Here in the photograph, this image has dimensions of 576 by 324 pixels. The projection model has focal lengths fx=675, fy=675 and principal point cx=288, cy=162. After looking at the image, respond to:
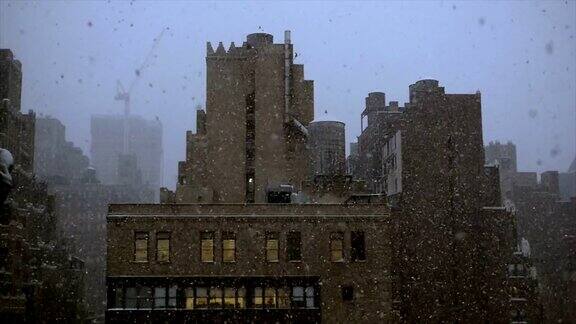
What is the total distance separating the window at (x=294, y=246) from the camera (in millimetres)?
45625

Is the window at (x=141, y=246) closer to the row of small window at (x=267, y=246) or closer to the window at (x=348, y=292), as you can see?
the row of small window at (x=267, y=246)

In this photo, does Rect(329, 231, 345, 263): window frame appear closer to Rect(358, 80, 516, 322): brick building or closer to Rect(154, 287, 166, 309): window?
Rect(358, 80, 516, 322): brick building

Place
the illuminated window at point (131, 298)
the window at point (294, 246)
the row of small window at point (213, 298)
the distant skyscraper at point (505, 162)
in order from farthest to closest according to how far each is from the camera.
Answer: the distant skyscraper at point (505, 162), the window at point (294, 246), the row of small window at point (213, 298), the illuminated window at point (131, 298)

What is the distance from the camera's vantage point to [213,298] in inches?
1745

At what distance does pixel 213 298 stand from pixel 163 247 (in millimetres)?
4751

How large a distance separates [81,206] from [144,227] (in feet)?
276

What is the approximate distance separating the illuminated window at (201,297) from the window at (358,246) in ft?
33.3

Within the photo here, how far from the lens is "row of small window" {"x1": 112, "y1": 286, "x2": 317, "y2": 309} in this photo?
143 ft

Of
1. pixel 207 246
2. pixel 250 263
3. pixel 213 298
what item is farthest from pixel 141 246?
pixel 250 263

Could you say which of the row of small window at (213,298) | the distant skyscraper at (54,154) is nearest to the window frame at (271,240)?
the row of small window at (213,298)

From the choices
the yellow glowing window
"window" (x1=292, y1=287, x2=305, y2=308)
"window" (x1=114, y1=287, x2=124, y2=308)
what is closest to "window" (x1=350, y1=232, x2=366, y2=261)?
"window" (x1=292, y1=287, x2=305, y2=308)

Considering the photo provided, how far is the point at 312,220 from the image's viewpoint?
4600 centimetres

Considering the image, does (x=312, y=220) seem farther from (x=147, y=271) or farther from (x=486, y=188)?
(x=486, y=188)

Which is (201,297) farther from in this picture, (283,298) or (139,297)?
(283,298)
